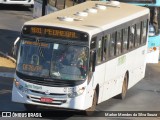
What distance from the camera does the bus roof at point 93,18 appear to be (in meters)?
19.8

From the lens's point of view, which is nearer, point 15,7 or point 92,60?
point 92,60

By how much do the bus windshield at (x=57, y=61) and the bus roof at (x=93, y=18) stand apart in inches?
22.8

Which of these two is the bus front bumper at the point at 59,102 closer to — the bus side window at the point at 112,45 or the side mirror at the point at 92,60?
the side mirror at the point at 92,60

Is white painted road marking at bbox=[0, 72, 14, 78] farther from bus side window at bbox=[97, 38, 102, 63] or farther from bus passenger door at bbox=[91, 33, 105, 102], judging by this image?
bus side window at bbox=[97, 38, 102, 63]

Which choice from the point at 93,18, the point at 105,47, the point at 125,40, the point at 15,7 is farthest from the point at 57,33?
the point at 15,7

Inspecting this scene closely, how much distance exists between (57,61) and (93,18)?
2.52 metres

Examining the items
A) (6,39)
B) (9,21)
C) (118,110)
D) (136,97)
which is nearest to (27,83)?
(118,110)

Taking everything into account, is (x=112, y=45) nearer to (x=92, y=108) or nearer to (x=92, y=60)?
(x=92, y=108)

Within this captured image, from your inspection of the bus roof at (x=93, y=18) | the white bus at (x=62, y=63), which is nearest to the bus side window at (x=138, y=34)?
the bus roof at (x=93, y=18)

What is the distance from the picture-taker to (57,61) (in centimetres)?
1939

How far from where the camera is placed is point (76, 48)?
63.9ft

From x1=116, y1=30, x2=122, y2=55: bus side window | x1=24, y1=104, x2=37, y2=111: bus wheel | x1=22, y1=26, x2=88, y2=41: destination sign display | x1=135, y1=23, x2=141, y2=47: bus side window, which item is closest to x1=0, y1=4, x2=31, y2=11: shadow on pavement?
x1=135, y1=23, x2=141, y2=47: bus side window

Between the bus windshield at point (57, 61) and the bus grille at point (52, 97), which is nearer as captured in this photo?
the bus grille at point (52, 97)

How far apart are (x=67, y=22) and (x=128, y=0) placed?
12.2 meters
